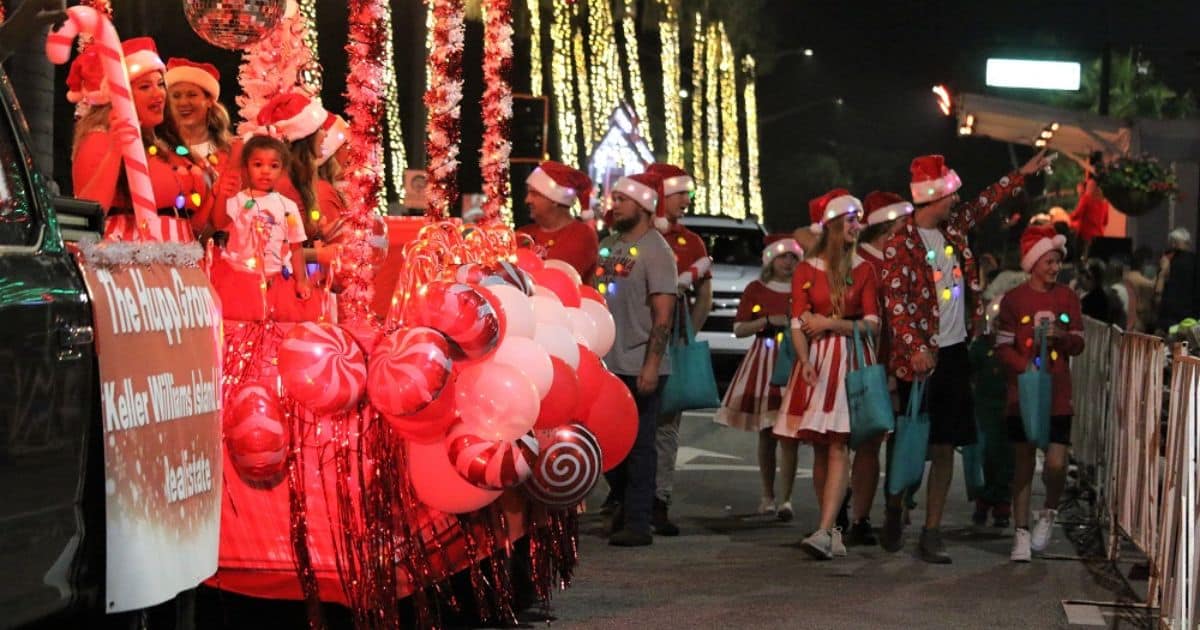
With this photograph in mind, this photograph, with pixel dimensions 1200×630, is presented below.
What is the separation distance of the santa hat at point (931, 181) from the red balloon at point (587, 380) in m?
3.10

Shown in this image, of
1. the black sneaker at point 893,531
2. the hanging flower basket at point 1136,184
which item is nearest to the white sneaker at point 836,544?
the black sneaker at point 893,531

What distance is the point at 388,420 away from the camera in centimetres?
655

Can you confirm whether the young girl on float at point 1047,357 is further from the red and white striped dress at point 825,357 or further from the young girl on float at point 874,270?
the red and white striped dress at point 825,357

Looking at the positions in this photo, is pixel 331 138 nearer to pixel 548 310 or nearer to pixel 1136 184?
pixel 548 310

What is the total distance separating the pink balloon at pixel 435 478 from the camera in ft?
→ 21.9

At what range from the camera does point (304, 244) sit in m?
8.32

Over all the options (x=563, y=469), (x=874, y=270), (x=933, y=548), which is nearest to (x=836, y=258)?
(x=874, y=270)

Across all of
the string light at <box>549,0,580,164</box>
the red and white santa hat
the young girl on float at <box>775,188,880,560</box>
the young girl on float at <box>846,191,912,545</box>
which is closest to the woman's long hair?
the young girl on float at <box>775,188,880,560</box>

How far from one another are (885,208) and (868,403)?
1176 millimetres

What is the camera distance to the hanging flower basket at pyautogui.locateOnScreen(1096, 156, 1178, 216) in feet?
78.3

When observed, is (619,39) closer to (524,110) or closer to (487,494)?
Result: (524,110)

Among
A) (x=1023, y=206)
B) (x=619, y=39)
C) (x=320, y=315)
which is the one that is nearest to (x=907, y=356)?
(x=320, y=315)

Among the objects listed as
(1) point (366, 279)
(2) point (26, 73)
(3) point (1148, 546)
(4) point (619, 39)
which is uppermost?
(4) point (619, 39)

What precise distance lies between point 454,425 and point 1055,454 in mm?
4903
